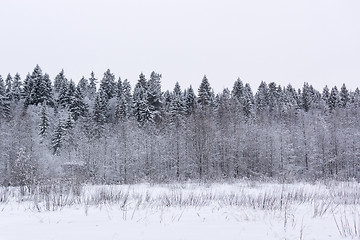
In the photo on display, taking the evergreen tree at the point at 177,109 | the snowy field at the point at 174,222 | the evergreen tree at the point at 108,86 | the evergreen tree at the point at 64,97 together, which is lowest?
the snowy field at the point at 174,222

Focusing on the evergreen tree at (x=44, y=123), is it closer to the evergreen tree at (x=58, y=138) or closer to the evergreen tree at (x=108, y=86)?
the evergreen tree at (x=58, y=138)

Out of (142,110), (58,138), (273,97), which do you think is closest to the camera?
(58,138)

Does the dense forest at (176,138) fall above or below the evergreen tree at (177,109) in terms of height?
below

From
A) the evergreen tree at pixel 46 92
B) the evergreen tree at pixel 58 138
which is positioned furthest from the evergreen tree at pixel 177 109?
the evergreen tree at pixel 46 92

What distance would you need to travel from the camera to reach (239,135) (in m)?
48.4

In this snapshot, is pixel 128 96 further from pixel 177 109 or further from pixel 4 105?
pixel 4 105

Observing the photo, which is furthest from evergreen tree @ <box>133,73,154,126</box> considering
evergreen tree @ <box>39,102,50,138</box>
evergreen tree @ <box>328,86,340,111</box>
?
evergreen tree @ <box>328,86,340,111</box>

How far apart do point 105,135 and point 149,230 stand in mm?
48939

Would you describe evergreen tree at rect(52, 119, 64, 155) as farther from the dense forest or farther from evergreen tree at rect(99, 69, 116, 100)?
evergreen tree at rect(99, 69, 116, 100)

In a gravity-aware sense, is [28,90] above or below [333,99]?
above

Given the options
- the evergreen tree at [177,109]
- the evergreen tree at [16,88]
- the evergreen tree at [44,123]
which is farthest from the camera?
the evergreen tree at [16,88]

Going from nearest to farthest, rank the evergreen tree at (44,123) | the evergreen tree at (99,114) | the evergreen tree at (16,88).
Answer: the evergreen tree at (44,123) → the evergreen tree at (99,114) → the evergreen tree at (16,88)

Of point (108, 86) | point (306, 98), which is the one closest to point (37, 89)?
point (108, 86)

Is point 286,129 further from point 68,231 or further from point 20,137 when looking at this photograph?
point 68,231
